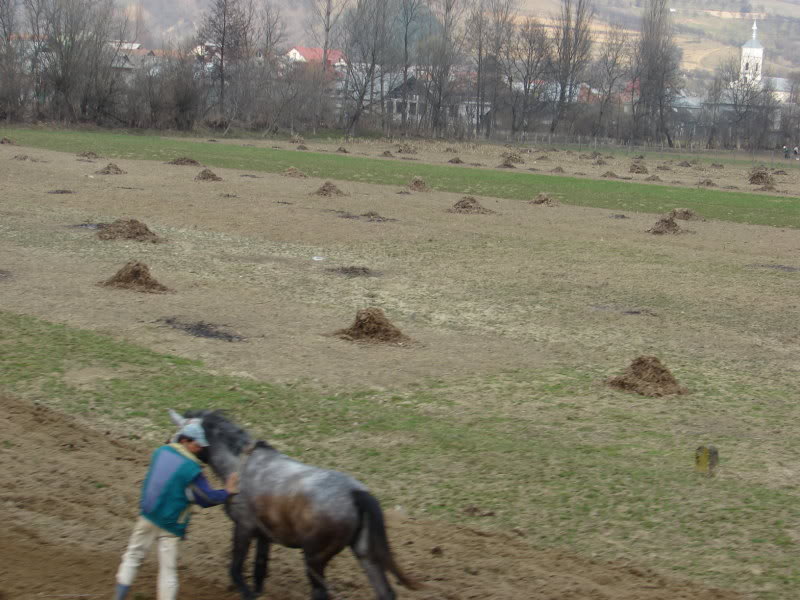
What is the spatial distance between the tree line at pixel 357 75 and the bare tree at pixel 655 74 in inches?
7.9

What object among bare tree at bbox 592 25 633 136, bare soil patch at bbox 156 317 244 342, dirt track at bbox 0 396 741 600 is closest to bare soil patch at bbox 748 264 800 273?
bare soil patch at bbox 156 317 244 342

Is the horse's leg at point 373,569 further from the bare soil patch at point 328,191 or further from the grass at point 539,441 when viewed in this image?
the bare soil patch at point 328,191

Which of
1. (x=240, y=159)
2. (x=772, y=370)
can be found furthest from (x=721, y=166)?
(x=772, y=370)

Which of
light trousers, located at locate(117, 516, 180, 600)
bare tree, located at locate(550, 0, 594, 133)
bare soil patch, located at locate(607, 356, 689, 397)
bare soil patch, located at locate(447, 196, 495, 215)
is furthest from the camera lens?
bare tree, located at locate(550, 0, 594, 133)

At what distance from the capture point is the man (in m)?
5.90

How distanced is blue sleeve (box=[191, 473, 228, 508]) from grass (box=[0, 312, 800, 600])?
2535 millimetres

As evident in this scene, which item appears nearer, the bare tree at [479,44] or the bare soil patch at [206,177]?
the bare soil patch at [206,177]

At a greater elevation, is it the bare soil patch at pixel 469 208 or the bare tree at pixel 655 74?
the bare tree at pixel 655 74

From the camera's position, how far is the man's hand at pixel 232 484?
601 centimetres

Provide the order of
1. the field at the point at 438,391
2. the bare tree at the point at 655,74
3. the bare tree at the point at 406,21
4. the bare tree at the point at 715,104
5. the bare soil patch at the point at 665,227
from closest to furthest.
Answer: the field at the point at 438,391
the bare soil patch at the point at 665,227
the bare tree at the point at 406,21
the bare tree at the point at 655,74
the bare tree at the point at 715,104

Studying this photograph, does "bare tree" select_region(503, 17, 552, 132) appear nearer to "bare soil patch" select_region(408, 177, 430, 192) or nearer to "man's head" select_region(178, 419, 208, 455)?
"bare soil patch" select_region(408, 177, 430, 192)

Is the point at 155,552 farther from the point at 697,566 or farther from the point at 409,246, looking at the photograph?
the point at 409,246

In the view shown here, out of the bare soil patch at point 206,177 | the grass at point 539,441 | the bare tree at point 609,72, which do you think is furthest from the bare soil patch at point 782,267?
the bare tree at point 609,72

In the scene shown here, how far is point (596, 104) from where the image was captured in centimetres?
12512
